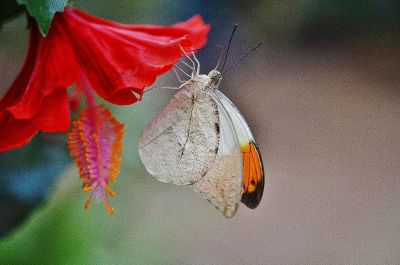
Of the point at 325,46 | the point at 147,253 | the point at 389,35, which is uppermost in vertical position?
the point at 389,35

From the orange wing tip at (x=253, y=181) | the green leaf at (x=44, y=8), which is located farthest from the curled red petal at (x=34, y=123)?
the orange wing tip at (x=253, y=181)

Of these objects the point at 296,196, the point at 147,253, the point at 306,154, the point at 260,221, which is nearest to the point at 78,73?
the point at 147,253

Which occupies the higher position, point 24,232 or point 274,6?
point 274,6

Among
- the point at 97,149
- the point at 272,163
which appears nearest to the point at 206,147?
the point at 97,149

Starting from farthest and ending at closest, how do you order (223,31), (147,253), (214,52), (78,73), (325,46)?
(325,46) < (223,31) < (214,52) < (147,253) < (78,73)

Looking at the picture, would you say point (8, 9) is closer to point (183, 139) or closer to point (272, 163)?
point (183, 139)

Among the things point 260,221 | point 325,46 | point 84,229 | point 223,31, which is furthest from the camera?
point 325,46

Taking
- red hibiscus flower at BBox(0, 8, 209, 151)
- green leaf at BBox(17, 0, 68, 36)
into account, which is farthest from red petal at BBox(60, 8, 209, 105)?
green leaf at BBox(17, 0, 68, 36)

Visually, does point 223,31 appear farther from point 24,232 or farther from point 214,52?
point 24,232
